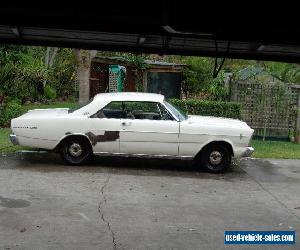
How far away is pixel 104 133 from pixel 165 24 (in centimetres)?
644

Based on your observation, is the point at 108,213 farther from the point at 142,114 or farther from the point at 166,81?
the point at 166,81

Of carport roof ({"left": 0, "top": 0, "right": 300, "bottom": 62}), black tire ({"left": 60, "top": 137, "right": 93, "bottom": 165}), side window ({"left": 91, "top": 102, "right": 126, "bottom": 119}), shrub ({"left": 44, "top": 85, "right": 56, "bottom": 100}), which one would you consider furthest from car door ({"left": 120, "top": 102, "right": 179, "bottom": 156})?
shrub ({"left": 44, "top": 85, "right": 56, "bottom": 100})

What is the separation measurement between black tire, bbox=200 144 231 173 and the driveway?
0.68 feet

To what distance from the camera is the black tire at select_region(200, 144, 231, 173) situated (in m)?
10.3

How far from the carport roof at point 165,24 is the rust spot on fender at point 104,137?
4.73 m

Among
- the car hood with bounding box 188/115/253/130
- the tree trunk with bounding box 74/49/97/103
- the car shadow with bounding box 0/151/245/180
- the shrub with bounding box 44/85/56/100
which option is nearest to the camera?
the car shadow with bounding box 0/151/245/180

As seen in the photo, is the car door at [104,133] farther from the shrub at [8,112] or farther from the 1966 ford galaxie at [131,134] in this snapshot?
the shrub at [8,112]

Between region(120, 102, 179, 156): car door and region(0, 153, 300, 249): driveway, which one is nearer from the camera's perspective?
region(0, 153, 300, 249): driveway

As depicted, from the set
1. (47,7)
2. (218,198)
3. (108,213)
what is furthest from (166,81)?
(47,7)

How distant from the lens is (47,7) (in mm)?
4008

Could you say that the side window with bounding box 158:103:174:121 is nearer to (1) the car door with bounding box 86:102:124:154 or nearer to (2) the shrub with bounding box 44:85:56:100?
(1) the car door with bounding box 86:102:124:154

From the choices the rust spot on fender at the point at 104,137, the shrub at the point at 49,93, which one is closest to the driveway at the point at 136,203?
the rust spot on fender at the point at 104,137

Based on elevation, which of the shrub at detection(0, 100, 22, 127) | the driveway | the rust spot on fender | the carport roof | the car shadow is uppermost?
the carport roof

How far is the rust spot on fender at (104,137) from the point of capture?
10.1 meters
